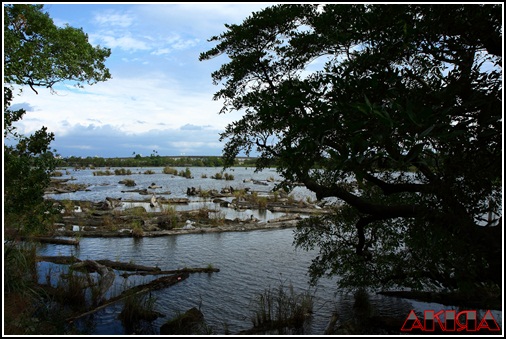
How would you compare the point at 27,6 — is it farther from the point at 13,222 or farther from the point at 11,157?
the point at 13,222

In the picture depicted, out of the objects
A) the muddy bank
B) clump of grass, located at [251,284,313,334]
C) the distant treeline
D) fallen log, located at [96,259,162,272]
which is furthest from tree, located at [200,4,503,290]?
the distant treeline

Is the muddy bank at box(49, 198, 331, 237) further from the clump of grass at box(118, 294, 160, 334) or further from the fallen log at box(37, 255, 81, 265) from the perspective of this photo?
the clump of grass at box(118, 294, 160, 334)

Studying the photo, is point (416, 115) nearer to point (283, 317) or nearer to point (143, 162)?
point (283, 317)

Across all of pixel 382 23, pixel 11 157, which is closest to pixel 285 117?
pixel 382 23

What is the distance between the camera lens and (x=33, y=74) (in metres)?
10.6

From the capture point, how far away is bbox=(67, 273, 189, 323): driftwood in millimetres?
10802

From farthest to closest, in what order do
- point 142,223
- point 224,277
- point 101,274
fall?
point 142,223 < point 224,277 < point 101,274

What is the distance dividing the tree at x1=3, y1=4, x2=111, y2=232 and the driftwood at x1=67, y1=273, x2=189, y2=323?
2.87 metres

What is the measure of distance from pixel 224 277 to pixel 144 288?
3.69m

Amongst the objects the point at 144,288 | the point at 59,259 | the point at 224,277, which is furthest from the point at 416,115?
the point at 59,259

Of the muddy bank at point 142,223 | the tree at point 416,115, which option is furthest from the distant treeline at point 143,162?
the tree at point 416,115

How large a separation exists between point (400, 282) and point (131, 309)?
7409 mm

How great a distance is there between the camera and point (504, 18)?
4508 millimetres

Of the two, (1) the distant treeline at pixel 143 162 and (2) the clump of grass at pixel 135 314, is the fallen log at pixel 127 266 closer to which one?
(2) the clump of grass at pixel 135 314
